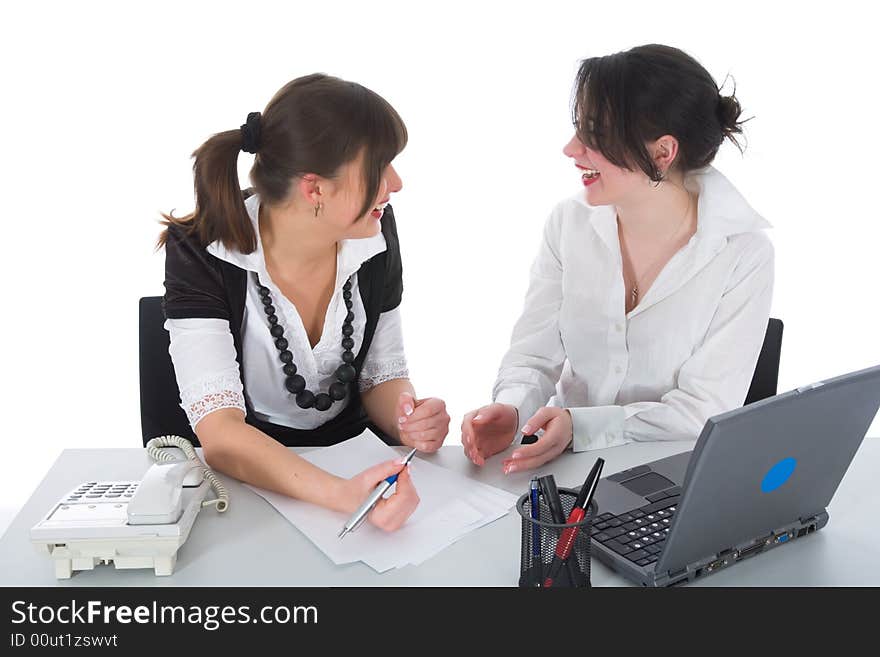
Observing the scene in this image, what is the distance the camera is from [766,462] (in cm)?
107

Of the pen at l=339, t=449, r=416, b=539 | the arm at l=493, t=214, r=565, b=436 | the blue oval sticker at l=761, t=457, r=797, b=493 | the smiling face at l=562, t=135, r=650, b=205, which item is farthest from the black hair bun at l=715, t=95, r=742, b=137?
the pen at l=339, t=449, r=416, b=539

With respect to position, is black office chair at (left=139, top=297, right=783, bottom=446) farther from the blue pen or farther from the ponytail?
the blue pen

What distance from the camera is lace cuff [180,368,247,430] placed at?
150 centimetres

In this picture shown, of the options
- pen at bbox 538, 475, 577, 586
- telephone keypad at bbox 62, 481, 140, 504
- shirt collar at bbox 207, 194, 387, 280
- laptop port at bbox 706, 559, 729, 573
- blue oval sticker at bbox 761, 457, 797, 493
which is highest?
shirt collar at bbox 207, 194, 387, 280

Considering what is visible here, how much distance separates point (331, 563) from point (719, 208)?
1.01m

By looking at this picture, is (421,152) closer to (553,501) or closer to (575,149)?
(575,149)

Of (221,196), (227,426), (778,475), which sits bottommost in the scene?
(227,426)

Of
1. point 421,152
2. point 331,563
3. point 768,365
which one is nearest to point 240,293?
point 331,563

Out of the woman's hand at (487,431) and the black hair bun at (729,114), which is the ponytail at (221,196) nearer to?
the woman's hand at (487,431)

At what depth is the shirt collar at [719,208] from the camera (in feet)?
5.67

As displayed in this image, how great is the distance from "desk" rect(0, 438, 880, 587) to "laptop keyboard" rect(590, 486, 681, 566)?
0.12ft

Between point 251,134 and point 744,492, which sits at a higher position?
point 251,134
